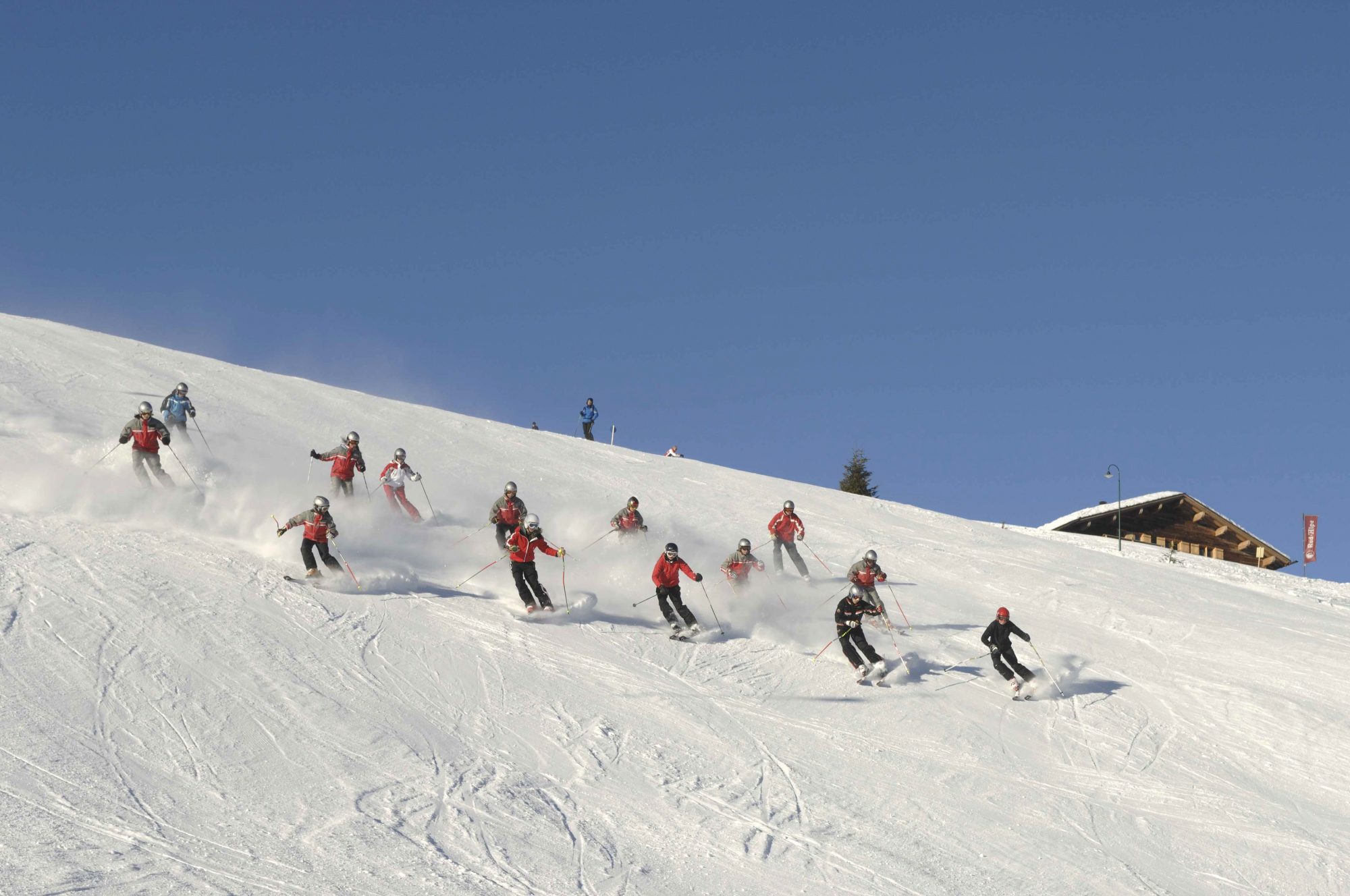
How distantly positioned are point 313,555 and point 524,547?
2.61 metres

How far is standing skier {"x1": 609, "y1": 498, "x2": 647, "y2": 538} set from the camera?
19766 millimetres

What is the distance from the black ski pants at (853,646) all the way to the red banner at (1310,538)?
25084mm

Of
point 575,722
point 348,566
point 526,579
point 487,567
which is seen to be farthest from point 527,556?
point 575,722

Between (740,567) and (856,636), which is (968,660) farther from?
(740,567)

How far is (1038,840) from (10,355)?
946 inches

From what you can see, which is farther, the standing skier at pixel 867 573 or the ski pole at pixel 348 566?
the standing skier at pixel 867 573

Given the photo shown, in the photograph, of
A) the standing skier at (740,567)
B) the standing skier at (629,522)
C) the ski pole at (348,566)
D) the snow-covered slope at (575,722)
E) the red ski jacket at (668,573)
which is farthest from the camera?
the standing skier at (629,522)

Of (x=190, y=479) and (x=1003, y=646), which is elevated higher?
(x=190, y=479)

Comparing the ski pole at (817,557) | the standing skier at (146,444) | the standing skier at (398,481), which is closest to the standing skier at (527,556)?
the standing skier at (398,481)

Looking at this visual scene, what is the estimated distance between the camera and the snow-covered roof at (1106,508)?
36.5 meters

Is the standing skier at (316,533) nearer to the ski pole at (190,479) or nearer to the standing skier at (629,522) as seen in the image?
the ski pole at (190,479)

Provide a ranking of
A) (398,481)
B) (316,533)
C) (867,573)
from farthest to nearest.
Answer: (398,481), (867,573), (316,533)

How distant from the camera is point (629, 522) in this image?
19812 millimetres

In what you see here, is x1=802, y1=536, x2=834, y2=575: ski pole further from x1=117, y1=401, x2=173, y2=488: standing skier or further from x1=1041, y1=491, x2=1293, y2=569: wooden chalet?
x1=1041, y1=491, x2=1293, y2=569: wooden chalet
